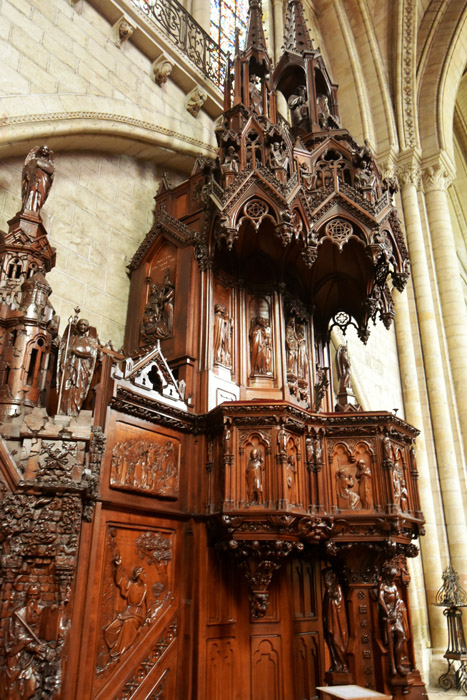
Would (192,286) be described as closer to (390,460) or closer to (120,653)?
(390,460)

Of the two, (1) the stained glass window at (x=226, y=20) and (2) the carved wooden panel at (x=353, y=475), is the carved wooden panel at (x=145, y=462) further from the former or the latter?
(1) the stained glass window at (x=226, y=20)

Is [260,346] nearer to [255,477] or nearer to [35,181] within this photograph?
[255,477]

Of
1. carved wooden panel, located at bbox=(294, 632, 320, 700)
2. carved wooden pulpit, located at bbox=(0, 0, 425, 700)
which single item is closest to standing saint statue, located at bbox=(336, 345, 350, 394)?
carved wooden pulpit, located at bbox=(0, 0, 425, 700)

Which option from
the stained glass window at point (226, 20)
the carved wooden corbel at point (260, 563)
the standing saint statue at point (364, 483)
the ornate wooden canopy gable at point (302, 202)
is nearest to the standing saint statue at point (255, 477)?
the carved wooden corbel at point (260, 563)

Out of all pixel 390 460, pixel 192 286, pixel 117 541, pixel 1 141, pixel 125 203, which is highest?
pixel 125 203

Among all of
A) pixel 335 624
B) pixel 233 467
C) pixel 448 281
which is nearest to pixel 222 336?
pixel 233 467

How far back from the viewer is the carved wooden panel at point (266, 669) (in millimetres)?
5526

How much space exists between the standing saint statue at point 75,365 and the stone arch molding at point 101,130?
99.7 inches

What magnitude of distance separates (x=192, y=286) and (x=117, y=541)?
9.74 ft

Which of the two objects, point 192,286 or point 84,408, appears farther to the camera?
point 192,286

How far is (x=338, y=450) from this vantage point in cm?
615

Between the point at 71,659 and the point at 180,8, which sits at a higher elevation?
the point at 180,8

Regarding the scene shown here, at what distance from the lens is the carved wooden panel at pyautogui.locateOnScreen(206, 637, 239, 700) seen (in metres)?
5.20

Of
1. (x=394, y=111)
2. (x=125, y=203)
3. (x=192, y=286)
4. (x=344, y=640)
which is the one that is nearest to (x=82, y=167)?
(x=125, y=203)
